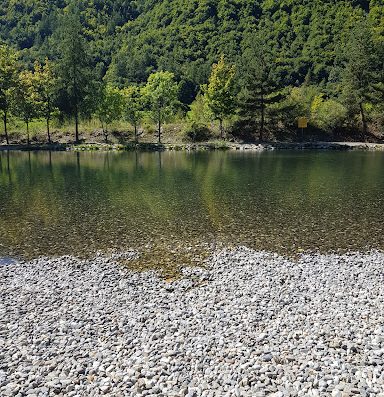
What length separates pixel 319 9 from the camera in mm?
141875

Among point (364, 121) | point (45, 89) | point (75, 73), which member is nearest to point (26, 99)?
point (45, 89)

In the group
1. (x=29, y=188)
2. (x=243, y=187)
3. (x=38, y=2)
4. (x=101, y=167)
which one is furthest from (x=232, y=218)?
(x=38, y=2)

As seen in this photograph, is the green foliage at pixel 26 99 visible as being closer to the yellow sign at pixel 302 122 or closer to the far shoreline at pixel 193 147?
the far shoreline at pixel 193 147

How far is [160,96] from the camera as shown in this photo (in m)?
74.1

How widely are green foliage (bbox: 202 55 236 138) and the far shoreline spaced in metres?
6.38

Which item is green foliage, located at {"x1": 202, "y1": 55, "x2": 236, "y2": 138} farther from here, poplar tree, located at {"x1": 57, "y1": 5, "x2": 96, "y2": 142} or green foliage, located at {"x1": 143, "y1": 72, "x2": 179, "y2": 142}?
poplar tree, located at {"x1": 57, "y1": 5, "x2": 96, "y2": 142}

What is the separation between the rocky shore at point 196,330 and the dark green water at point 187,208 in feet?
9.93

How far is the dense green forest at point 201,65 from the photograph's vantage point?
244ft

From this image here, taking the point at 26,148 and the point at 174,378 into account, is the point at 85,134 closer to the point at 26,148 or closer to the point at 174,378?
the point at 26,148

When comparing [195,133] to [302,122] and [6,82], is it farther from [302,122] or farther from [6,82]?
[6,82]

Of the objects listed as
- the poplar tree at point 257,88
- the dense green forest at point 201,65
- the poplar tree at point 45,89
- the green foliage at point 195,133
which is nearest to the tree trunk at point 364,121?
the dense green forest at point 201,65

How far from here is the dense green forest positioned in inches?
2928

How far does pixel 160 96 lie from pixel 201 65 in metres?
64.9

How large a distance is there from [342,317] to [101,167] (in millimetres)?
39163
